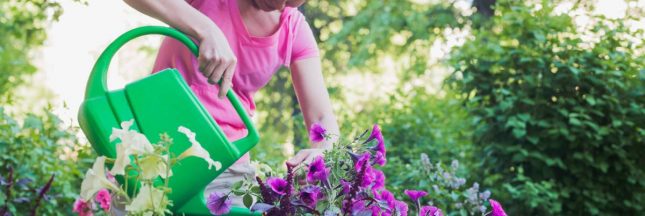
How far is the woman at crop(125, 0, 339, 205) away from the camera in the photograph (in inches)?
73.1

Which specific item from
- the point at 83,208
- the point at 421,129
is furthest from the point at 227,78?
the point at 421,129

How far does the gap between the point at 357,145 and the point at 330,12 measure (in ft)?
29.6

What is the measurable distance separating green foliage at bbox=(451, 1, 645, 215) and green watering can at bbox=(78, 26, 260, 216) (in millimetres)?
2728

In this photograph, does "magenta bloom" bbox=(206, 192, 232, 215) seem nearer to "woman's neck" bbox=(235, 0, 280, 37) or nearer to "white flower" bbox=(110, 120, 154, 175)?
"white flower" bbox=(110, 120, 154, 175)

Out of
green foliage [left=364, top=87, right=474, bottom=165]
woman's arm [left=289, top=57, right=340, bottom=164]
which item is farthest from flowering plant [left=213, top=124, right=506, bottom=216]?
green foliage [left=364, top=87, right=474, bottom=165]

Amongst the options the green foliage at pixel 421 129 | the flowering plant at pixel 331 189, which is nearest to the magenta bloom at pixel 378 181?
the flowering plant at pixel 331 189

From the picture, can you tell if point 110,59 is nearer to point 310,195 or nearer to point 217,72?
point 217,72

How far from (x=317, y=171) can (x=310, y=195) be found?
A: 6 cm

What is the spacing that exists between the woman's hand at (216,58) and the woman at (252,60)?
0.21m

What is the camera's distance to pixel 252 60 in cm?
195

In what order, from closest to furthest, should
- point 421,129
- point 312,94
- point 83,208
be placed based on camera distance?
point 312,94
point 83,208
point 421,129

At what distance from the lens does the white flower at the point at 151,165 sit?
1.26 meters

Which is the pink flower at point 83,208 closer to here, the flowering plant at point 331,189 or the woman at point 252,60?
the woman at point 252,60

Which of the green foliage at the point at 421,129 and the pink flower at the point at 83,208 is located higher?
the pink flower at the point at 83,208
